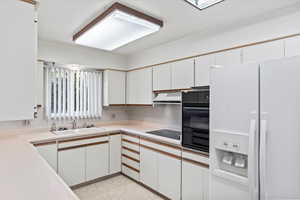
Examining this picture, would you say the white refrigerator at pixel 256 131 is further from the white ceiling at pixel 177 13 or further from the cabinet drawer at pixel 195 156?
the white ceiling at pixel 177 13

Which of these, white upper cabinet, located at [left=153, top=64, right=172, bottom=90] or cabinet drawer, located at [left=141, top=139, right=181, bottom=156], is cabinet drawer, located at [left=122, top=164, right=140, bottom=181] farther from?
white upper cabinet, located at [left=153, top=64, right=172, bottom=90]

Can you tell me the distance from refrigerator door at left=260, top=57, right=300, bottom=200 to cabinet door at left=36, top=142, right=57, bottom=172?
2588mm

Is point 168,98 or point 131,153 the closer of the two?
point 168,98

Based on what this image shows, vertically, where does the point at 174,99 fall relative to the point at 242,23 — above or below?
below

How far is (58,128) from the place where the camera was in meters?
3.16

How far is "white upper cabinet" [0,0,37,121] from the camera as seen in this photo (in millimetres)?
1107

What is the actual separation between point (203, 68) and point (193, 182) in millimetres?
1479

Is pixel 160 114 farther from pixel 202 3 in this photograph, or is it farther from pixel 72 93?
pixel 202 3

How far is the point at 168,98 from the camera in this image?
2.82m

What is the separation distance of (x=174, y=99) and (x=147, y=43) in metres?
1.21

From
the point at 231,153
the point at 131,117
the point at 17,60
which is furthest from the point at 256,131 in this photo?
the point at 131,117

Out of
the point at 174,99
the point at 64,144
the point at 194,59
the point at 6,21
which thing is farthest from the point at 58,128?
the point at 194,59

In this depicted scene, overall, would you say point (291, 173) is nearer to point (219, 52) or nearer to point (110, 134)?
point (219, 52)

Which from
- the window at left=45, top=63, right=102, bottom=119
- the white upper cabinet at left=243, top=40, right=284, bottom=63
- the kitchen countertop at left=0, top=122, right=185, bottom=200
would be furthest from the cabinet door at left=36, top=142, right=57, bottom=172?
the white upper cabinet at left=243, top=40, right=284, bottom=63
